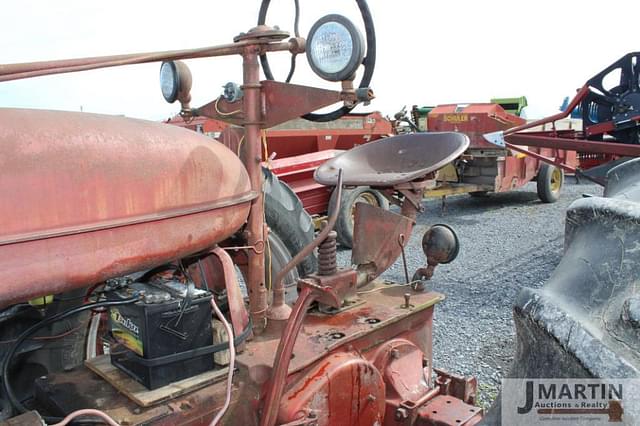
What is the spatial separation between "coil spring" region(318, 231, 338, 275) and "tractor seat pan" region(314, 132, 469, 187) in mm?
231

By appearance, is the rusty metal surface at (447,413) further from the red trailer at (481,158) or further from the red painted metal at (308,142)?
the red trailer at (481,158)

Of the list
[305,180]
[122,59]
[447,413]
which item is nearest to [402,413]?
[447,413]

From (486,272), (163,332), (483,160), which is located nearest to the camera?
(163,332)

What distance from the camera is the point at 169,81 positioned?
5.71ft

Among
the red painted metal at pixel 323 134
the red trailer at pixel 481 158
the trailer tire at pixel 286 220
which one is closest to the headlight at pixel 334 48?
the trailer tire at pixel 286 220

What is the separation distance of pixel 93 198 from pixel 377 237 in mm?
1172

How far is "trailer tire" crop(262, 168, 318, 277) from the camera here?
8.54ft

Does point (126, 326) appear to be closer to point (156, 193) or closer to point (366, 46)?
point (156, 193)

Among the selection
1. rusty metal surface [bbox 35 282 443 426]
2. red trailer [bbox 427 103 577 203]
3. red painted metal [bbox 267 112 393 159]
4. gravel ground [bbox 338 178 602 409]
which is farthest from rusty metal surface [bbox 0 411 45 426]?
red trailer [bbox 427 103 577 203]

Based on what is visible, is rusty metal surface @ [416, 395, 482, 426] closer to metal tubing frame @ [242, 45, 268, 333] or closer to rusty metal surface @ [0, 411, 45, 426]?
metal tubing frame @ [242, 45, 268, 333]

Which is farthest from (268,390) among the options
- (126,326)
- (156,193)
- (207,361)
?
(156,193)

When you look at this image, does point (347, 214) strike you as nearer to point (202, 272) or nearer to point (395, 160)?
point (395, 160)

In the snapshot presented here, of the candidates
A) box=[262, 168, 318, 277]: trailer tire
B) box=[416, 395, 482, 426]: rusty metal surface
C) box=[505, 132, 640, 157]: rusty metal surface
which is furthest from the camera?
box=[505, 132, 640, 157]: rusty metal surface

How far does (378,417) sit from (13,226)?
1152mm
